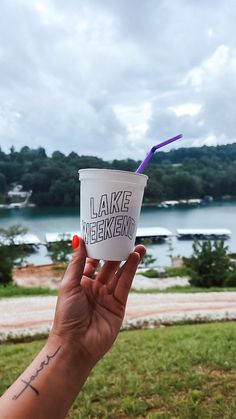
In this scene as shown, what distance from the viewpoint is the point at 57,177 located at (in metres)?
4.37

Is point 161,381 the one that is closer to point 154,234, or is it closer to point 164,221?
point 154,234

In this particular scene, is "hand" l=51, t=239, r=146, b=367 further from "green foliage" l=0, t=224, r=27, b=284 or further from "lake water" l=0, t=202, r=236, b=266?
"green foliage" l=0, t=224, r=27, b=284

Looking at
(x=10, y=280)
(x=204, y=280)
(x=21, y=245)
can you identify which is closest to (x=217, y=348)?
(x=204, y=280)

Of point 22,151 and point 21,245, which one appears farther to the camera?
point 21,245

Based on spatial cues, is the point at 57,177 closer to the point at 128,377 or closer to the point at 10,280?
the point at 128,377

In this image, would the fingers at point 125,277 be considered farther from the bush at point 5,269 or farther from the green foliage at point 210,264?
the bush at point 5,269

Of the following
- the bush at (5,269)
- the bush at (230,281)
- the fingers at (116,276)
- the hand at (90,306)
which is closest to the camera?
the hand at (90,306)

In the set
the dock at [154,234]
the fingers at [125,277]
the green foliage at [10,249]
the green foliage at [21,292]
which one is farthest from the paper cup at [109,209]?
the dock at [154,234]

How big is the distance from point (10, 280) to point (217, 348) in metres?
12.1

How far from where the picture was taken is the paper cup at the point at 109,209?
44.3 inches

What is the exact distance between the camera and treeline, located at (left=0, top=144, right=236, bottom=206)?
9.39 feet

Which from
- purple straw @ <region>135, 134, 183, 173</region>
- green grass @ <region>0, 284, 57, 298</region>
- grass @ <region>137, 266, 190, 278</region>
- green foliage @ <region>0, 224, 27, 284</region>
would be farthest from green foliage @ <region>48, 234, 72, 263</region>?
purple straw @ <region>135, 134, 183, 173</region>

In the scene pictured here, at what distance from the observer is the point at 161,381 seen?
2.49 metres

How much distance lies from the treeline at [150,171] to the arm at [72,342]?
3.34 feet
